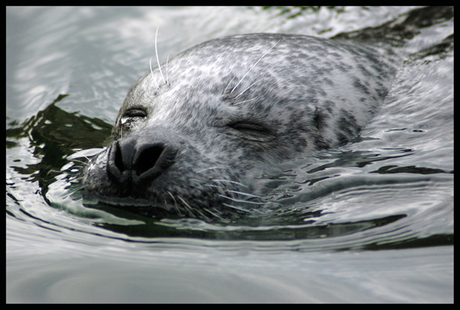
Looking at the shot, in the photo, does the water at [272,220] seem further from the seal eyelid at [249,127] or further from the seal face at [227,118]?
the seal eyelid at [249,127]

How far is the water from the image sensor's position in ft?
6.88

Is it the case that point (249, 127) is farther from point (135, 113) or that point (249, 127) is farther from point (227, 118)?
point (135, 113)

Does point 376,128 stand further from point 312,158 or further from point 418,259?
point 418,259

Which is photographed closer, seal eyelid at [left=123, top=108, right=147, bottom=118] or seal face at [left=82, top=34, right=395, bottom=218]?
seal face at [left=82, top=34, right=395, bottom=218]

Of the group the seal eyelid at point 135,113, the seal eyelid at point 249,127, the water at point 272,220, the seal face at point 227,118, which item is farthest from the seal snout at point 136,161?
the seal eyelid at point 135,113

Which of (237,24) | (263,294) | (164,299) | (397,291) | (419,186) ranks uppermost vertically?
(237,24)

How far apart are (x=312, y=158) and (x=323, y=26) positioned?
3340mm

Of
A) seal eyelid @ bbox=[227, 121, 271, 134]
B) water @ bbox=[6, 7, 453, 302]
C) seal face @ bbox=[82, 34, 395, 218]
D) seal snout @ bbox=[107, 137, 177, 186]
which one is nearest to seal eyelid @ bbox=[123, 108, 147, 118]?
seal face @ bbox=[82, 34, 395, 218]

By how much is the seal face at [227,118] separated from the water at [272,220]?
135mm

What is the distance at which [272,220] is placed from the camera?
281cm

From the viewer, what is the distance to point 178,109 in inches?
135

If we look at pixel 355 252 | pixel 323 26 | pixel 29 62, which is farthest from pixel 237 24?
pixel 355 252

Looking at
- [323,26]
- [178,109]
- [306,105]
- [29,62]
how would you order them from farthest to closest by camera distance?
[323,26] < [29,62] < [306,105] < [178,109]

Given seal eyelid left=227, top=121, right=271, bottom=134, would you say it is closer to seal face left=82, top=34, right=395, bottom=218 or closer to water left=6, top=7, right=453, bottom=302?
seal face left=82, top=34, right=395, bottom=218
